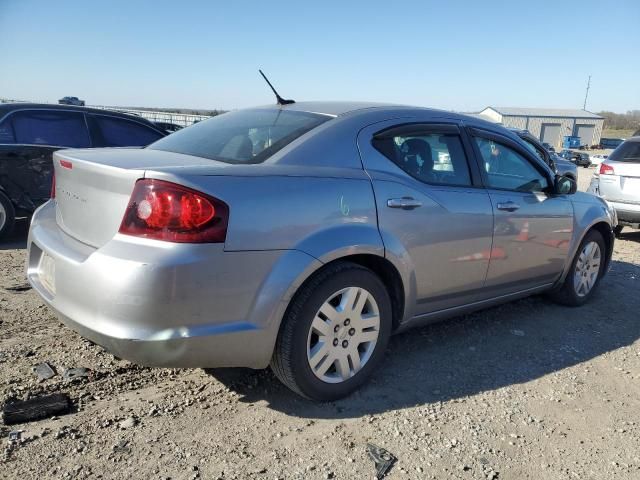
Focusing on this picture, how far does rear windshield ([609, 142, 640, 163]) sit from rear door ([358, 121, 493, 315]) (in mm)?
5477

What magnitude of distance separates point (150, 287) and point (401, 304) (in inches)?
61.5

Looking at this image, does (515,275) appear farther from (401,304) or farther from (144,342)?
(144,342)

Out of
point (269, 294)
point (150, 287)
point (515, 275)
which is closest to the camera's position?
point (150, 287)

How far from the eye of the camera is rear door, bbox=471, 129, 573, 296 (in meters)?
3.70

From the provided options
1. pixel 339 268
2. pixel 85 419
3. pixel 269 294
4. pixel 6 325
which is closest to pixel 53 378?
pixel 85 419

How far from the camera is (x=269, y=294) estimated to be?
8.21ft

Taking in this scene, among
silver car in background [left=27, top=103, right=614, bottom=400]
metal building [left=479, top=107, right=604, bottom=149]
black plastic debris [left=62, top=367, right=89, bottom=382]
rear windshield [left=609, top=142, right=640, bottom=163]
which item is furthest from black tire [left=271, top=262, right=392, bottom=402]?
metal building [left=479, top=107, right=604, bottom=149]

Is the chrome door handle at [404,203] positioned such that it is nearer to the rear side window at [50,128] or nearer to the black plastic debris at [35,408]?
the black plastic debris at [35,408]

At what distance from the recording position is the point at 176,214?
7.53 feet

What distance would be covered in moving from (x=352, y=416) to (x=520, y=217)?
6.39ft

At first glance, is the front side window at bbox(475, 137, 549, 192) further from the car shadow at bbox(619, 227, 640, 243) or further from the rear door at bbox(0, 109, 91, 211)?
the car shadow at bbox(619, 227, 640, 243)

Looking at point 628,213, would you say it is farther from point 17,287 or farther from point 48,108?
point 48,108

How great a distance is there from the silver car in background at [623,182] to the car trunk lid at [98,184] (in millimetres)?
6957

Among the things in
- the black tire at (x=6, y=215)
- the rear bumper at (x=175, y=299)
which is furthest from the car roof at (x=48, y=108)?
the rear bumper at (x=175, y=299)
